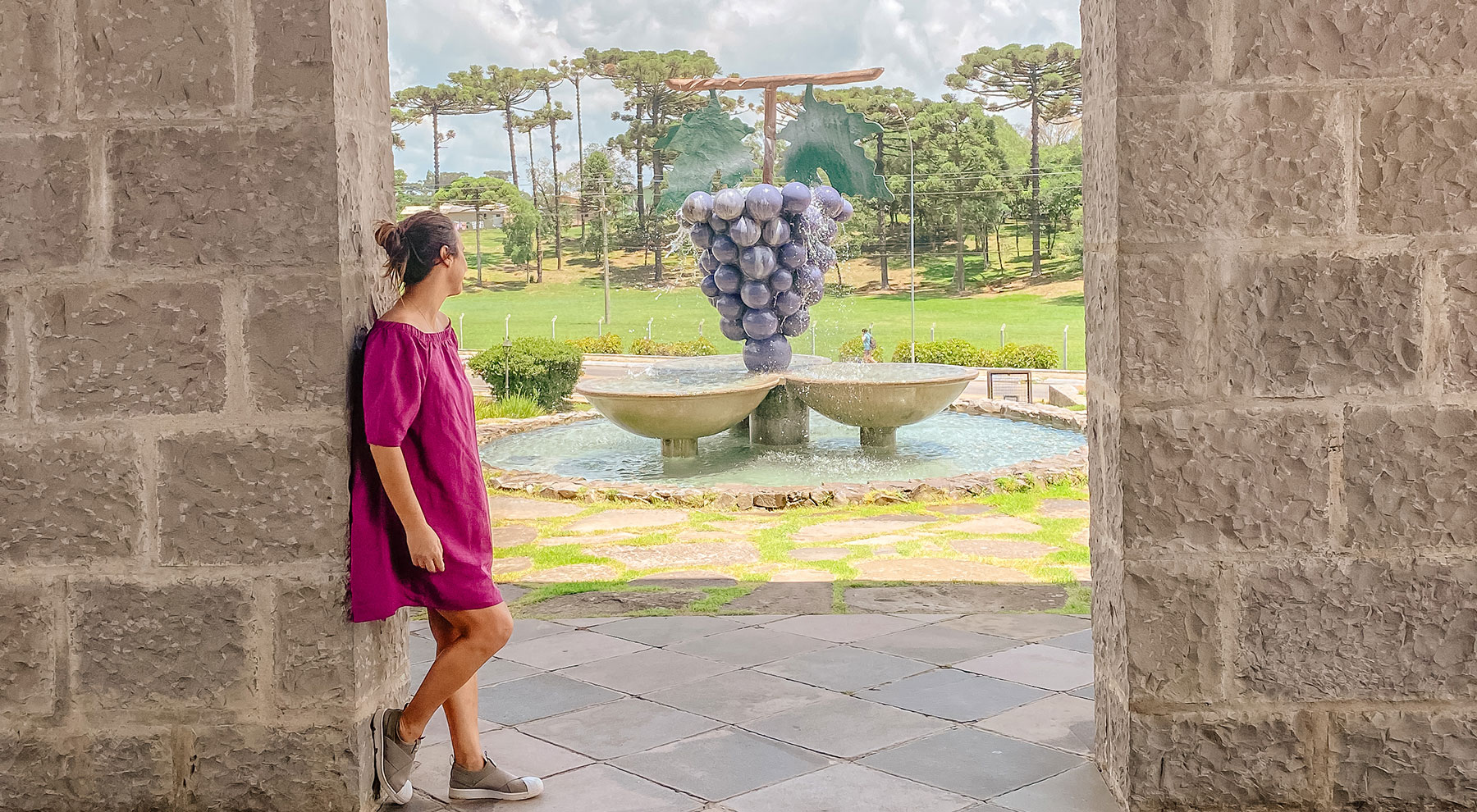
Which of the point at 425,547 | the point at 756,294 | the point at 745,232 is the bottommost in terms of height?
the point at 425,547

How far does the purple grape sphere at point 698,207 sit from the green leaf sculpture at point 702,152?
539 mm

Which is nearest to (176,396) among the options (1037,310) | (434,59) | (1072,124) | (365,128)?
(365,128)

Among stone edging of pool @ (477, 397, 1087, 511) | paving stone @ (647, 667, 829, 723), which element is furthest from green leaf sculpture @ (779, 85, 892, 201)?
paving stone @ (647, 667, 829, 723)

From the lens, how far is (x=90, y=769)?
252 cm

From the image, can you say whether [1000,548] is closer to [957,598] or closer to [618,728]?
[957,598]

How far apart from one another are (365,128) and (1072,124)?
2869 cm

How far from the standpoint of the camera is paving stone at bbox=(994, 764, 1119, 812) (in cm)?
247

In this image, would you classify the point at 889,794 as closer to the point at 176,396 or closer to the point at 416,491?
the point at 416,491

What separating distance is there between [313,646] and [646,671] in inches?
46.2

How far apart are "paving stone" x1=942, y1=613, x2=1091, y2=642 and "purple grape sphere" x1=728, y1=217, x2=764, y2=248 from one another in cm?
434

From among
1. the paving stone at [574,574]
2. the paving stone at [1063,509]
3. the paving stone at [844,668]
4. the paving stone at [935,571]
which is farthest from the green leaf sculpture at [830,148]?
the paving stone at [844,668]

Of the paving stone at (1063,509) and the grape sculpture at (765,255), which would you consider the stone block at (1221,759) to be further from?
the grape sculpture at (765,255)

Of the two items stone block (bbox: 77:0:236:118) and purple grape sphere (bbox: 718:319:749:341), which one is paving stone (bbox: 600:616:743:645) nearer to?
stone block (bbox: 77:0:236:118)

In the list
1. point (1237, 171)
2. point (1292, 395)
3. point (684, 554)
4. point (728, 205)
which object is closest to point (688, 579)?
point (684, 554)
